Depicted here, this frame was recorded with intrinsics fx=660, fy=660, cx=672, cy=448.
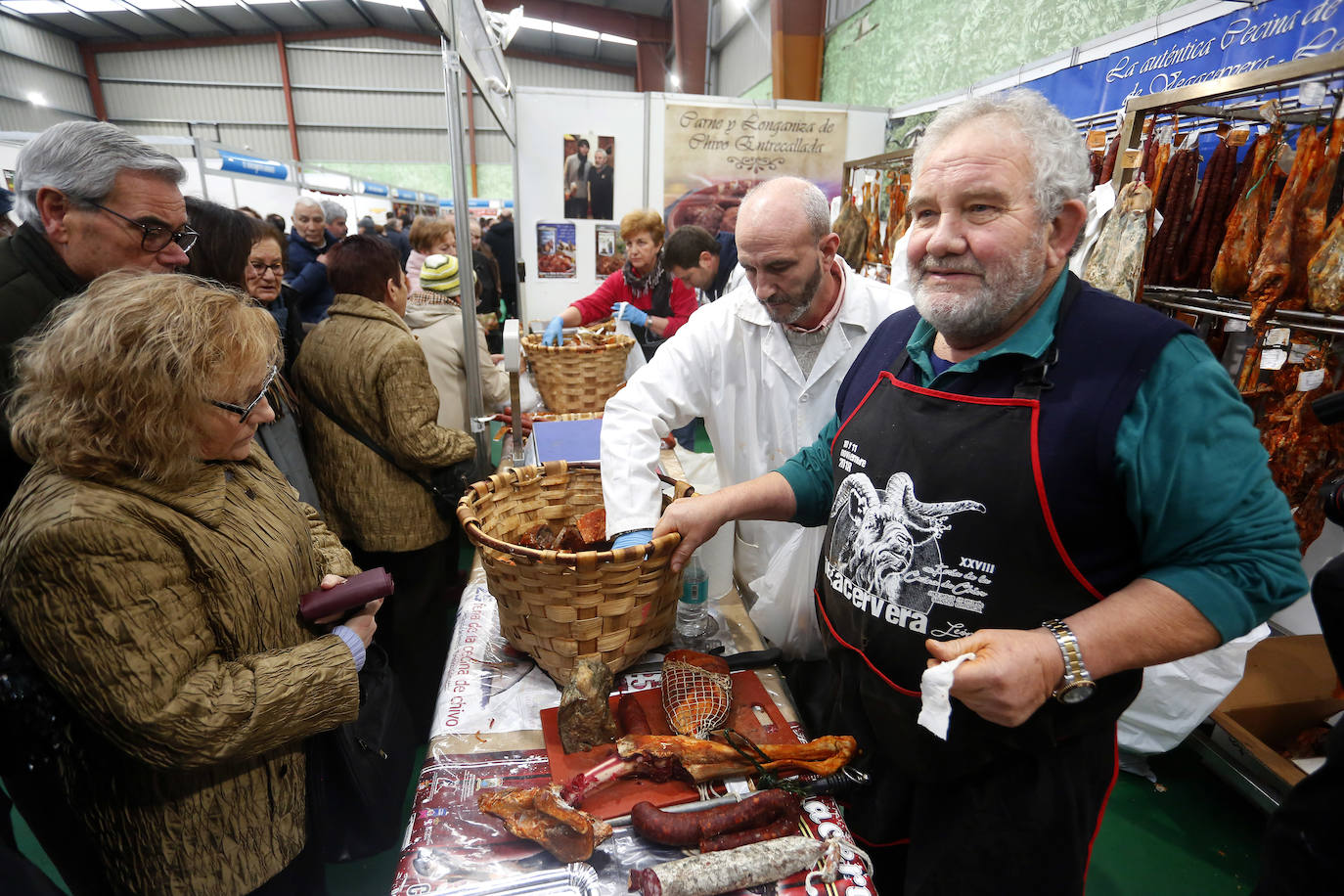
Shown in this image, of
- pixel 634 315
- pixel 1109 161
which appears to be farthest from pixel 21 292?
pixel 1109 161

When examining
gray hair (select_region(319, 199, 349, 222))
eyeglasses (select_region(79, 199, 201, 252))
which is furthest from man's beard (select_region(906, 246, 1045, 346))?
gray hair (select_region(319, 199, 349, 222))

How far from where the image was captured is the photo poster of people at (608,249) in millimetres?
6016

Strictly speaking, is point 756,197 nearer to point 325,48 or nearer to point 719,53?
point 719,53

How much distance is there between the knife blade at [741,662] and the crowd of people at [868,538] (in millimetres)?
152

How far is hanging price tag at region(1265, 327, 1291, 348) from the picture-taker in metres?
2.23

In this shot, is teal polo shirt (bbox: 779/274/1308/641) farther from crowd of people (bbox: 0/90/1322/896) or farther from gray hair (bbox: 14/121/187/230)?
gray hair (bbox: 14/121/187/230)

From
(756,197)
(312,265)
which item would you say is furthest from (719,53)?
(756,197)

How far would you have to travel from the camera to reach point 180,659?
1012 mm

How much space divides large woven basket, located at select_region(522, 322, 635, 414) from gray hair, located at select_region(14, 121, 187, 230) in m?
1.60

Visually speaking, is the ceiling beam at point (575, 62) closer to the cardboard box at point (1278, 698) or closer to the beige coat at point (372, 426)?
the beige coat at point (372, 426)

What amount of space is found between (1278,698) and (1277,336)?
1.40 metres

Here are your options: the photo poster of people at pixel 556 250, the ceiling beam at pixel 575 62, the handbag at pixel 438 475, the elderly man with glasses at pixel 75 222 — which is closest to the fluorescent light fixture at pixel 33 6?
the ceiling beam at pixel 575 62

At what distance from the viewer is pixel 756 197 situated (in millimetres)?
1833

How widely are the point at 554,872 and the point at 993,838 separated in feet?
2.36
